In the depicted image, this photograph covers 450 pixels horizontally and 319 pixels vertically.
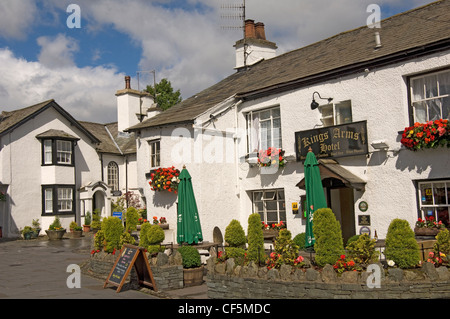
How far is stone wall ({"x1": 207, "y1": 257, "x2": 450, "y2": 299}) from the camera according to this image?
8.24m

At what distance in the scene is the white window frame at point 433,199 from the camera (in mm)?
12013

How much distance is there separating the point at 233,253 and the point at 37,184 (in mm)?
21141

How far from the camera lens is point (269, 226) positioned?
16.2 metres

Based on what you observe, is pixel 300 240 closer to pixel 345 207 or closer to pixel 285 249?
pixel 345 207

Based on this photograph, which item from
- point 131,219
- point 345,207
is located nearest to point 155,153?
point 131,219

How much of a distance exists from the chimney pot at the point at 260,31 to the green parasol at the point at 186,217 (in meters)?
12.1

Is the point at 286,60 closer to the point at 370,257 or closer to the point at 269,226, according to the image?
the point at 269,226

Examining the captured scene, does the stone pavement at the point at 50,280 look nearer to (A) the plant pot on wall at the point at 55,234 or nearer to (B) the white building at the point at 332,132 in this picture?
(B) the white building at the point at 332,132

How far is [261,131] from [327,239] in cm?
815

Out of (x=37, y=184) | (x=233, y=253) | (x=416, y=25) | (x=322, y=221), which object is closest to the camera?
(x=322, y=221)

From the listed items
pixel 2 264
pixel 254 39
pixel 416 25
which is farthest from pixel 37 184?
pixel 416 25

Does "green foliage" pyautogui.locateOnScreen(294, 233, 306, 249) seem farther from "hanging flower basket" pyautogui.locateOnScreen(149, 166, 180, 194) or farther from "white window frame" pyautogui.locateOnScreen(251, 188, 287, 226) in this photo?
"hanging flower basket" pyautogui.locateOnScreen(149, 166, 180, 194)
